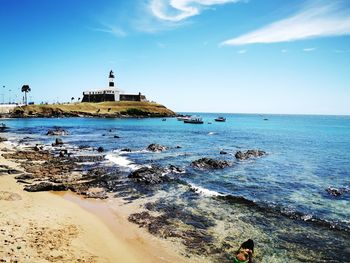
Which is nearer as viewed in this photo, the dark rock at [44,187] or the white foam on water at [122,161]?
the dark rock at [44,187]

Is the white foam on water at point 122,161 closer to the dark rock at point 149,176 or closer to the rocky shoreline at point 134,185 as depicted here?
the rocky shoreline at point 134,185

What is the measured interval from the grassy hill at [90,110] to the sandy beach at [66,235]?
489 feet

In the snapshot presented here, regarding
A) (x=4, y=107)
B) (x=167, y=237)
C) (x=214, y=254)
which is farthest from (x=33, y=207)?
(x=4, y=107)

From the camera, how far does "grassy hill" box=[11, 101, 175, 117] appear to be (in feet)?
529

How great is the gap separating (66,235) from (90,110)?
167043 millimetres

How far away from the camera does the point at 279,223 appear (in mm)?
20750

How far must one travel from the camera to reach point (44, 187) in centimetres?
2578

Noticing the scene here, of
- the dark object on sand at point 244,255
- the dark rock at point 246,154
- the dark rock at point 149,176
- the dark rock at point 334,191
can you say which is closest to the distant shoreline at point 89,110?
the dark rock at point 246,154

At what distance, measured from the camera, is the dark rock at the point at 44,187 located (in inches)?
989

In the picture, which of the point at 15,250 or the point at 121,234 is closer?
the point at 15,250

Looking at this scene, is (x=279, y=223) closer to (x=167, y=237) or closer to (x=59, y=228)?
(x=167, y=237)

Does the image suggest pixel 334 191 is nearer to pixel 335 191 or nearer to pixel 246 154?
pixel 335 191

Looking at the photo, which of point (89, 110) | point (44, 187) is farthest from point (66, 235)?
point (89, 110)

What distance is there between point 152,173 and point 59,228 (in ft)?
51.0
